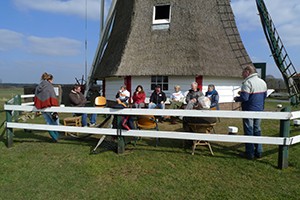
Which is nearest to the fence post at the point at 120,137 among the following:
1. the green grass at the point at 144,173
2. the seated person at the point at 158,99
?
the green grass at the point at 144,173

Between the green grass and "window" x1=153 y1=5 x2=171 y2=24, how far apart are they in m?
7.92

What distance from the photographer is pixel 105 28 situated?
14523 mm

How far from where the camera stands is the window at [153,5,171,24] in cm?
1198

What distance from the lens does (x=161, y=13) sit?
12.4m

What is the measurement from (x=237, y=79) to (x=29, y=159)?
34.3 ft

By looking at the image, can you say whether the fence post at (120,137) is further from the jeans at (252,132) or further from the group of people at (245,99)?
the jeans at (252,132)

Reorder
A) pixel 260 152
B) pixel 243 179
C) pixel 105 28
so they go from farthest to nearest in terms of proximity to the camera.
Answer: pixel 105 28
pixel 260 152
pixel 243 179

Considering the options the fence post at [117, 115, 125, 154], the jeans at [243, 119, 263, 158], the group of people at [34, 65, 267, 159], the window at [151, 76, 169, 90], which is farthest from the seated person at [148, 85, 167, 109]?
the jeans at [243, 119, 263, 158]

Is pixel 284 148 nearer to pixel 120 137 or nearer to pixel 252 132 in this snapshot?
pixel 252 132

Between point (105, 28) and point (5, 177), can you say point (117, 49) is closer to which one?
point (105, 28)


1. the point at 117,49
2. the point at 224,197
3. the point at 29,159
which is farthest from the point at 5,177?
the point at 117,49

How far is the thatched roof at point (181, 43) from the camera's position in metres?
10.9

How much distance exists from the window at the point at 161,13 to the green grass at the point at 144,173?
312 inches

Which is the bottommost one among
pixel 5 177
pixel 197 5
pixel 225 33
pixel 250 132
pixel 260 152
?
pixel 5 177
